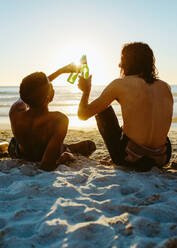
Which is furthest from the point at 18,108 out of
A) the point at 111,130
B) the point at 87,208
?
the point at 87,208

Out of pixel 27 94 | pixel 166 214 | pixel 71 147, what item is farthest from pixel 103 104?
pixel 166 214

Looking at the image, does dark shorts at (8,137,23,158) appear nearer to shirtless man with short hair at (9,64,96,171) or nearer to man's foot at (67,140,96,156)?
shirtless man with short hair at (9,64,96,171)

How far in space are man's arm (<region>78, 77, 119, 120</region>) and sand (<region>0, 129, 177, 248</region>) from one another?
646 mm

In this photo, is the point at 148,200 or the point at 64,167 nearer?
the point at 148,200

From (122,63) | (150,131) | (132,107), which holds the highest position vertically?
(122,63)

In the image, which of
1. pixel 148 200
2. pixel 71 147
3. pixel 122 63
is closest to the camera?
pixel 148 200

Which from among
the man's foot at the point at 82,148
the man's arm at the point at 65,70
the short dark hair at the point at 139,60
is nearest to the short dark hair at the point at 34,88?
the man's arm at the point at 65,70

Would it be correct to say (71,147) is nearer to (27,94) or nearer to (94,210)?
(27,94)

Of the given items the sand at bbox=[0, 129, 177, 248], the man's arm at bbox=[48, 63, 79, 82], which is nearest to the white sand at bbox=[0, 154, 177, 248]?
the sand at bbox=[0, 129, 177, 248]

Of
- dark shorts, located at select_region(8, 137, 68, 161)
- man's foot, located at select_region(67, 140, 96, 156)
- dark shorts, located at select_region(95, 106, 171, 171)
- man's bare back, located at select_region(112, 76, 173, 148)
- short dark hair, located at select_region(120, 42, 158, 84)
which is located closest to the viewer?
man's bare back, located at select_region(112, 76, 173, 148)

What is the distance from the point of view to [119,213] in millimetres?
2064

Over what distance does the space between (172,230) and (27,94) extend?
196 centimetres

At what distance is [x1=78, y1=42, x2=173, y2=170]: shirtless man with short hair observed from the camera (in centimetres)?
298

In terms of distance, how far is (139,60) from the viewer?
10.1 feet
